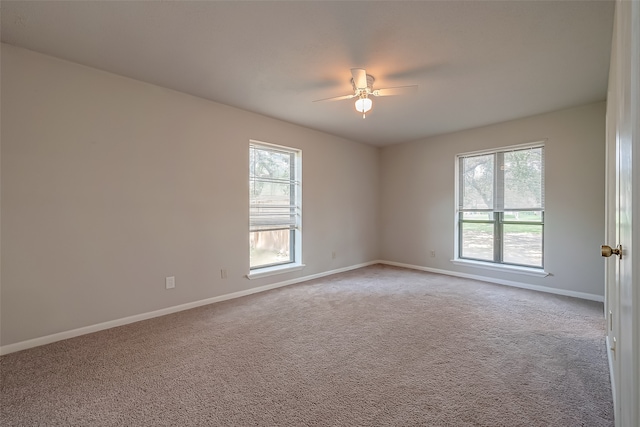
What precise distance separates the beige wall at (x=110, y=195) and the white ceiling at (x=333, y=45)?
304mm

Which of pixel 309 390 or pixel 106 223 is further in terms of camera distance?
pixel 106 223

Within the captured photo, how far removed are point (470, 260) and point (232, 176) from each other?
4.10 meters

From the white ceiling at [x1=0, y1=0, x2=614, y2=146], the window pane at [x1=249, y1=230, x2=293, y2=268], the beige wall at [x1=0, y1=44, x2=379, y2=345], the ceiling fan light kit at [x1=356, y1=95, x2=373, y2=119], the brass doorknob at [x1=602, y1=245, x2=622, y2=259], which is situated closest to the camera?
the brass doorknob at [x1=602, y1=245, x2=622, y2=259]

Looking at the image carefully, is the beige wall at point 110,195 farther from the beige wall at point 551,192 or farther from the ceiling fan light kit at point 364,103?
the beige wall at point 551,192

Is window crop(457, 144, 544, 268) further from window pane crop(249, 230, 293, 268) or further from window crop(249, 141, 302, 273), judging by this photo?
window pane crop(249, 230, 293, 268)

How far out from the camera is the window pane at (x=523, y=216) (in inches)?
166

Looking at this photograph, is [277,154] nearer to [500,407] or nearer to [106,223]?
[106,223]

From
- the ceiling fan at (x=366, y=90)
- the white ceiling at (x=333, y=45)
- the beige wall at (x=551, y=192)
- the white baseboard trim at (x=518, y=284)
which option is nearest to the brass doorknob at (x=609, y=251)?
the white ceiling at (x=333, y=45)

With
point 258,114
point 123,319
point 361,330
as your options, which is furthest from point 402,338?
point 258,114

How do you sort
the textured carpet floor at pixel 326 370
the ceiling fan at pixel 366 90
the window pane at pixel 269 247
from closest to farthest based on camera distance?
the textured carpet floor at pixel 326 370
the ceiling fan at pixel 366 90
the window pane at pixel 269 247

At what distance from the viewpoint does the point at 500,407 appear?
171 cm

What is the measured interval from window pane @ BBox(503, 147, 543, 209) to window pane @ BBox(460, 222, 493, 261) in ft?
1.76

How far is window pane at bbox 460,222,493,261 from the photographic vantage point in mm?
4742

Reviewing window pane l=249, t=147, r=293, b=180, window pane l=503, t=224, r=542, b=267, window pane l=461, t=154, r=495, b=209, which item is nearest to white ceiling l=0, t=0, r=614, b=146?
window pane l=249, t=147, r=293, b=180
